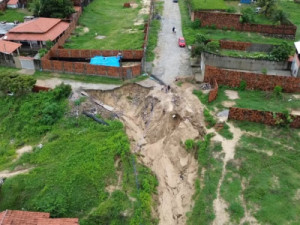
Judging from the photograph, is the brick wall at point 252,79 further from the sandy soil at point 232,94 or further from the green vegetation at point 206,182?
the green vegetation at point 206,182

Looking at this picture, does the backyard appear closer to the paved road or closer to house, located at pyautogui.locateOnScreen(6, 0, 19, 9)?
the paved road

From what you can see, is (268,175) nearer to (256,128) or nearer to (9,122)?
(256,128)

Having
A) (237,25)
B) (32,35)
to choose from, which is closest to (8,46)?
(32,35)

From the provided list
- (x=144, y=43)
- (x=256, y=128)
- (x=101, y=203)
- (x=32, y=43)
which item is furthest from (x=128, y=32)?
(x=101, y=203)

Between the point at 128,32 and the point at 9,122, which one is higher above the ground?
the point at 128,32

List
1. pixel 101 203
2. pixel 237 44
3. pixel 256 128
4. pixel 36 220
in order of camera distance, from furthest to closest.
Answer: pixel 237 44
pixel 256 128
pixel 101 203
pixel 36 220

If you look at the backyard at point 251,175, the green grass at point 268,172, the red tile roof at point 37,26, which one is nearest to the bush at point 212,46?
the backyard at point 251,175

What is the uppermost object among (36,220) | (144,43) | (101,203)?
(144,43)

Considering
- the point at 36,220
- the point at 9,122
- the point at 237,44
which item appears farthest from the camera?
the point at 237,44

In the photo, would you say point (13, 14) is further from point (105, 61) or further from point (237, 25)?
point (237, 25)
